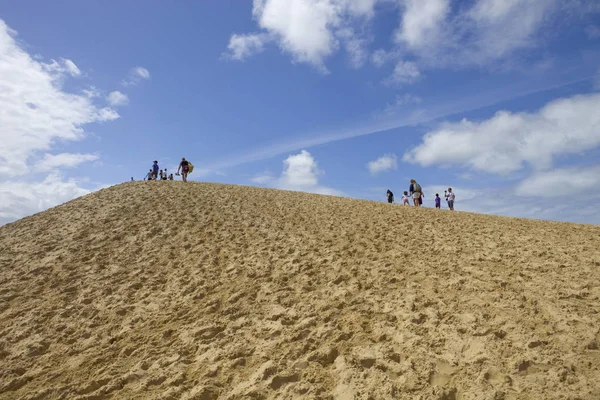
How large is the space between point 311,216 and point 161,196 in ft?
24.9

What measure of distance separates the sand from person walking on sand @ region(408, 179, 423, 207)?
6.59m

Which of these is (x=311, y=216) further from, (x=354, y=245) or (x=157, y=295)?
(x=157, y=295)

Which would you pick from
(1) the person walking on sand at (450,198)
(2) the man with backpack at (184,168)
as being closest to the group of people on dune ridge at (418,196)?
(1) the person walking on sand at (450,198)

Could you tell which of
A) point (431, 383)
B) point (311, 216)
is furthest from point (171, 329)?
point (311, 216)

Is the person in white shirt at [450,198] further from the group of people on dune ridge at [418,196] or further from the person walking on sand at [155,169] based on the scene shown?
the person walking on sand at [155,169]

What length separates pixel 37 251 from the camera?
13.7 meters

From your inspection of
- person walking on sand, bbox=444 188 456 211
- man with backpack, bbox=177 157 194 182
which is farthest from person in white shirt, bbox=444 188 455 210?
man with backpack, bbox=177 157 194 182

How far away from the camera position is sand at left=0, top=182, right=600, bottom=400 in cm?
662

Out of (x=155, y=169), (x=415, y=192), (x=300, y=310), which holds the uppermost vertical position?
(x=155, y=169)

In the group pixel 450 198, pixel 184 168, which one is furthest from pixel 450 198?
pixel 184 168

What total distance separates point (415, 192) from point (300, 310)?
600 inches

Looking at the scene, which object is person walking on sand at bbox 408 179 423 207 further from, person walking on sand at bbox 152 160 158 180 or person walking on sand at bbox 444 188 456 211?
person walking on sand at bbox 152 160 158 180

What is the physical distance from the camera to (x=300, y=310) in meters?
8.98

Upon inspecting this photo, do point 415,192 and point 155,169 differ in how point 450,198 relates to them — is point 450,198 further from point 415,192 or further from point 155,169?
point 155,169
